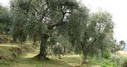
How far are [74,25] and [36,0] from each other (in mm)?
5803

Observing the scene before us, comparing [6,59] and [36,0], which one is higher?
[36,0]

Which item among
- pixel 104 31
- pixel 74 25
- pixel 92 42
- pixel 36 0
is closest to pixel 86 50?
pixel 92 42

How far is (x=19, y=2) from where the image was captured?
34156 millimetres

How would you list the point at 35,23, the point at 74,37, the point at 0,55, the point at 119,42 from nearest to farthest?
the point at 0,55
the point at 35,23
the point at 74,37
the point at 119,42

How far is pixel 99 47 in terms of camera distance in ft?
146

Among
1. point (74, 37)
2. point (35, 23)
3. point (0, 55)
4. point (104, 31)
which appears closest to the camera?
point (0, 55)

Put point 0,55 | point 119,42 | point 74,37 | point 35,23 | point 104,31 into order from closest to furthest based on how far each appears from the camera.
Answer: point 0,55 → point 35,23 → point 74,37 → point 104,31 → point 119,42

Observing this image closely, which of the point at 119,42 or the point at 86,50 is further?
the point at 119,42

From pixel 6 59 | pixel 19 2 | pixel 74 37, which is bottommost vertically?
pixel 6 59

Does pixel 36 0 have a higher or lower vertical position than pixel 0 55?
higher

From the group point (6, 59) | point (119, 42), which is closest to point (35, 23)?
point (6, 59)

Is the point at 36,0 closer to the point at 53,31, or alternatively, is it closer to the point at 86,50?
the point at 53,31

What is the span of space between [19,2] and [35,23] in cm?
351

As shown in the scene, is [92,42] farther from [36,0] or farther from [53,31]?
[36,0]
